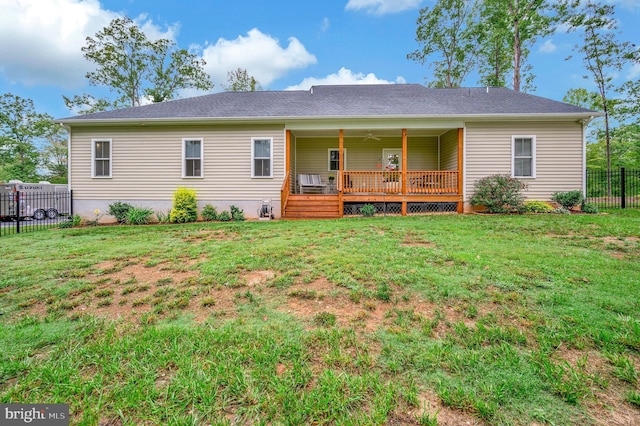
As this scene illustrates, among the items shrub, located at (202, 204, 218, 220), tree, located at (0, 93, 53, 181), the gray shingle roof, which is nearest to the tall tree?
the gray shingle roof

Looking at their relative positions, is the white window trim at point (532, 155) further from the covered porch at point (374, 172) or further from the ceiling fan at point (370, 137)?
the ceiling fan at point (370, 137)

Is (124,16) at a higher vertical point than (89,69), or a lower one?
higher

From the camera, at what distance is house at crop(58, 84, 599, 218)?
10102 mm

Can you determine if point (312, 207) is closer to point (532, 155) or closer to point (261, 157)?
point (261, 157)

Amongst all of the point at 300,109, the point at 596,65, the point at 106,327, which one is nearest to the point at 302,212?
the point at 300,109

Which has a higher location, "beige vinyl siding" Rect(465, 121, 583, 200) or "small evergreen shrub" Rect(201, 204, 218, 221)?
"beige vinyl siding" Rect(465, 121, 583, 200)

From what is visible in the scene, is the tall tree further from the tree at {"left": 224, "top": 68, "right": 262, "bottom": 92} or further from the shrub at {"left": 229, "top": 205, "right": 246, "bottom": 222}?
the tree at {"left": 224, "top": 68, "right": 262, "bottom": 92}

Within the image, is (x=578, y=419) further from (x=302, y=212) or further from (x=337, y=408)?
(x=302, y=212)

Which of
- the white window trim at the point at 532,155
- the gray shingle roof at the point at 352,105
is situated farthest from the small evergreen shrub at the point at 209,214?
the white window trim at the point at 532,155

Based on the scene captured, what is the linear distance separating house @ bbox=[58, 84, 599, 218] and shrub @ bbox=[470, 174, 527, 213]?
51cm

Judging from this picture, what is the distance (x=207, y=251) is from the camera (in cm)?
518

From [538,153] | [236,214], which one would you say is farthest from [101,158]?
[538,153]

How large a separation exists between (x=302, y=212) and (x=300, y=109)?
407 cm

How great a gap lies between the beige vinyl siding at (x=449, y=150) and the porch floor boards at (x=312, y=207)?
504cm
